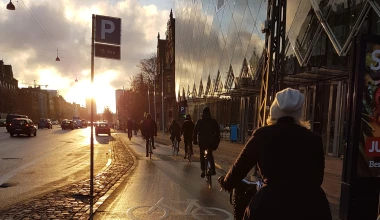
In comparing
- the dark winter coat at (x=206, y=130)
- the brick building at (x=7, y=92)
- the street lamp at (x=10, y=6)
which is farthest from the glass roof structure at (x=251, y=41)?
the brick building at (x=7, y=92)

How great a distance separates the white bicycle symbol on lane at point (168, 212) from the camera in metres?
5.00

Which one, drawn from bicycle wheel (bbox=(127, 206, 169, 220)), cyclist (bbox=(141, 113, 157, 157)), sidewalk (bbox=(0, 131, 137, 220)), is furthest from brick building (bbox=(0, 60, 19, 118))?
bicycle wheel (bbox=(127, 206, 169, 220))

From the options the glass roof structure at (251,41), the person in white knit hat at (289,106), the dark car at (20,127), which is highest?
the glass roof structure at (251,41)

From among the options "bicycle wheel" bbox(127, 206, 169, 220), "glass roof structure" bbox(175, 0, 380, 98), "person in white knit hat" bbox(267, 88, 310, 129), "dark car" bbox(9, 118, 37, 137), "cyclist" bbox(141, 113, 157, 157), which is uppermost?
"glass roof structure" bbox(175, 0, 380, 98)

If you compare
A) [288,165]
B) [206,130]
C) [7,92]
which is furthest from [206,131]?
[7,92]

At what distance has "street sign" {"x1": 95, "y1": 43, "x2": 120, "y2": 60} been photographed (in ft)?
20.5

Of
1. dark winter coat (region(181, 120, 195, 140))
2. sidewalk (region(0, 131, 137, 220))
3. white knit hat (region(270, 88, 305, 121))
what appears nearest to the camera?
white knit hat (region(270, 88, 305, 121))

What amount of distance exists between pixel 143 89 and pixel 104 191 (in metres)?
57.5

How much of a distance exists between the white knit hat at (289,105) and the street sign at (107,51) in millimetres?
4919

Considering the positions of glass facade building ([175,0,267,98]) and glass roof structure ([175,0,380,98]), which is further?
glass facade building ([175,0,267,98])

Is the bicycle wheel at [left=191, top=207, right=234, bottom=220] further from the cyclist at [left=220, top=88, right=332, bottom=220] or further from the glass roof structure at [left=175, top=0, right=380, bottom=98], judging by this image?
the glass roof structure at [left=175, top=0, right=380, bottom=98]

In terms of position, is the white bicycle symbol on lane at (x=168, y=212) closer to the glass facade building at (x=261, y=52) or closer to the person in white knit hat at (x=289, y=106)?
the person in white knit hat at (x=289, y=106)

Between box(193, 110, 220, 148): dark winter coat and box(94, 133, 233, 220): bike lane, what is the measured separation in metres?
1.05

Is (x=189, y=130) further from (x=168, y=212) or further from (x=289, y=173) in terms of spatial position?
(x=289, y=173)
